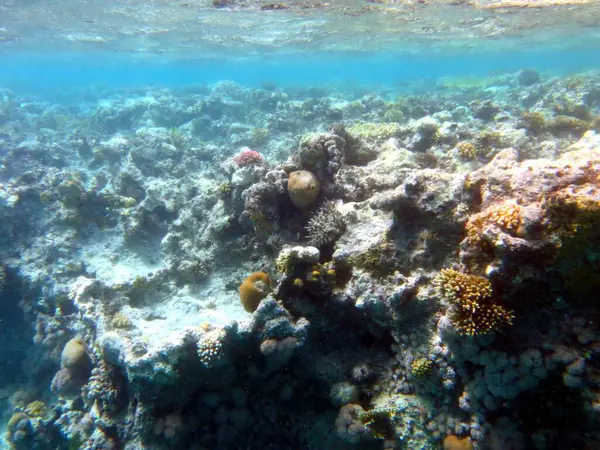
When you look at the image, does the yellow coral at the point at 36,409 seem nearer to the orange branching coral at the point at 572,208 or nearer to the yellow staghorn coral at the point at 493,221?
the yellow staghorn coral at the point at 493,221

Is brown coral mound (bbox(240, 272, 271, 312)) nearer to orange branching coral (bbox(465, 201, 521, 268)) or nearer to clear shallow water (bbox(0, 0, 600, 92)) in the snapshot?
orange branching coral (bbox(465, 201, 521, 268))

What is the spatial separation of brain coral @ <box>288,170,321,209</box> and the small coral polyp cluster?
0.22 feet

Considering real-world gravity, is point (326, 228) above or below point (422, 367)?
above

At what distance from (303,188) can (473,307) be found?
3992mm

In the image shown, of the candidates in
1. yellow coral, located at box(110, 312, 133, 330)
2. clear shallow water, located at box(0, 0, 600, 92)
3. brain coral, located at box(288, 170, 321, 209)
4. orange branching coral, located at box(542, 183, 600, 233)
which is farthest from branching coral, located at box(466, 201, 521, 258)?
clear shallow water, located at box(0, 0, 600, 92)

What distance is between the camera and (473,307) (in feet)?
12.5

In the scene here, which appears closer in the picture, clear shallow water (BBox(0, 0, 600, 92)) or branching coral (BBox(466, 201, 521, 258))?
branching coral (BBox(466, 201, 521, 258))

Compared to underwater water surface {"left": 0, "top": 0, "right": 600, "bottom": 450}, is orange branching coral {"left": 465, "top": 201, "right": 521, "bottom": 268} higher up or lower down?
higher up

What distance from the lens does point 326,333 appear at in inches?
234

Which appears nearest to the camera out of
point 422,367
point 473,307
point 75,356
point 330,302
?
point 473,307

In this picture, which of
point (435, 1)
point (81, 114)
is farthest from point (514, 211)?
point (81, 114)

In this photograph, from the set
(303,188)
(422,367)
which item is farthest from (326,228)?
(422,367)

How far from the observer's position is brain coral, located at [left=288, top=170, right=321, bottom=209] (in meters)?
6.75

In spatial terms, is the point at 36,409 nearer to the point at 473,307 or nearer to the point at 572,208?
the point at 473,307
